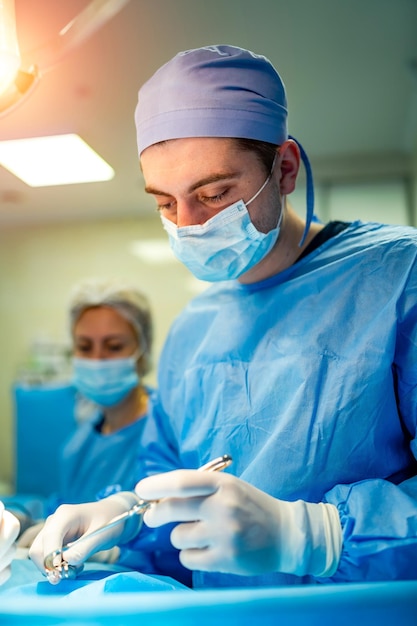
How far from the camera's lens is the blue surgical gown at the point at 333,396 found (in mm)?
820

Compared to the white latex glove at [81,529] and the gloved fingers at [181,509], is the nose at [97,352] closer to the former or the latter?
the white latex glove at [81,529]

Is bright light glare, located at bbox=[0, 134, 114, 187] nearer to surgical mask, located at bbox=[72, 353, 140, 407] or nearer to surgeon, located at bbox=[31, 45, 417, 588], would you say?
surgeon, located at bbox=[31, 45, 417, 588]

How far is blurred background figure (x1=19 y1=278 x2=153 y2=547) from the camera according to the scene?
2.35 m

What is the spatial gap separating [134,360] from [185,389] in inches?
50.5

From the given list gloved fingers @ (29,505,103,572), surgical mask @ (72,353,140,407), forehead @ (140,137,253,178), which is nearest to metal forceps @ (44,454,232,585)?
gloved fingers @ (29,505,103,572)

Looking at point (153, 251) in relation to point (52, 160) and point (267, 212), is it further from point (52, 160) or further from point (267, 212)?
point (267, 212)

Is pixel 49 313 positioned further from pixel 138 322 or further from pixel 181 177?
pixel 181 177

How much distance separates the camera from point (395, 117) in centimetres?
110

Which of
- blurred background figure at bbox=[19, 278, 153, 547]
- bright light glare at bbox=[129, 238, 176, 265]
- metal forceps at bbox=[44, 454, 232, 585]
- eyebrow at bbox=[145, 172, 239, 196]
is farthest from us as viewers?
blurred background figure at bbox=[19, 278, 153, 547]

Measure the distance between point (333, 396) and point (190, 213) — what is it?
44 centimetres

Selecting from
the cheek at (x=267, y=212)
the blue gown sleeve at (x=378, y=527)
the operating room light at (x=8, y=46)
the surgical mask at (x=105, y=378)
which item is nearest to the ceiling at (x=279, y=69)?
the operating room light at (x=8, y=46)

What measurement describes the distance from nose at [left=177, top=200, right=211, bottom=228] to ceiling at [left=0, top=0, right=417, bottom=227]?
0.23 m

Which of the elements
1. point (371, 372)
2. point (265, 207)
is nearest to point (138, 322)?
point (265, 207)

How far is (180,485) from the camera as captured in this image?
2.30 ft
